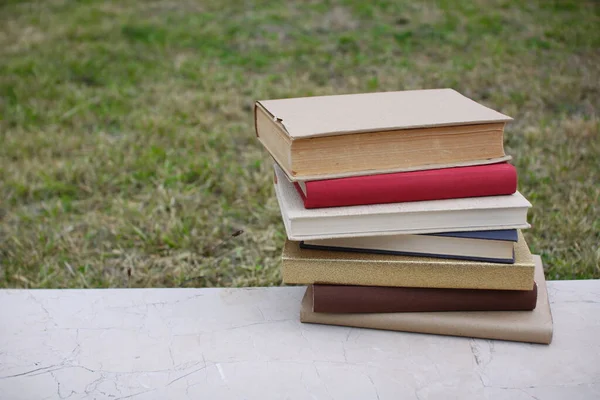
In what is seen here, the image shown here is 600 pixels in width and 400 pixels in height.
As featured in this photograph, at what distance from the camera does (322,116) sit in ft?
3.97

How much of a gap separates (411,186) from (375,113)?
167 mm

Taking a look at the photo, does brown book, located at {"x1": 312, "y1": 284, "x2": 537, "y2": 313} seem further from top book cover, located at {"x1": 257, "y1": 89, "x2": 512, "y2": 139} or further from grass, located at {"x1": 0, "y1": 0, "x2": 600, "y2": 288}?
grass, located at {"x1": 0, "y1": 0, "x2": 600, "y2": 288}

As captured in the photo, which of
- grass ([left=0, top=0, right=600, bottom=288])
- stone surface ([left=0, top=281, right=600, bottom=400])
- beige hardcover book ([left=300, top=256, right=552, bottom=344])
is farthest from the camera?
grass ([left=0, top=0, right=600, bottom=288])

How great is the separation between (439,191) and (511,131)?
1873 mm

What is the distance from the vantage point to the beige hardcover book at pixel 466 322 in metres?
1.14

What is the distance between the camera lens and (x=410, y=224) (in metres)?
1.14

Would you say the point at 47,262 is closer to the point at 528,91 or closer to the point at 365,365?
the point at 365,365

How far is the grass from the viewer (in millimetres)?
2025

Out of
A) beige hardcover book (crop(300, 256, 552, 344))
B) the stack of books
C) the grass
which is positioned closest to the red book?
the stack of books

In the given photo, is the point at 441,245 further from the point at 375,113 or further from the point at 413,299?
the point at 375,113

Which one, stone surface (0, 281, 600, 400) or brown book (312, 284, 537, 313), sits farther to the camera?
brown book (312, 284, 537, 313)

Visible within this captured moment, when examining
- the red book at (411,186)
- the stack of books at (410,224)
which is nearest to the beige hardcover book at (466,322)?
the stack of books at (410,224)

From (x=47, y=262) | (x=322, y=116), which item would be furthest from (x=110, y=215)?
(x=322, y=116)

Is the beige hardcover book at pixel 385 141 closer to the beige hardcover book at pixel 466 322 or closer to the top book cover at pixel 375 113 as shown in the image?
the top book cover at pixel 375 113
